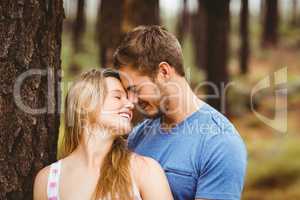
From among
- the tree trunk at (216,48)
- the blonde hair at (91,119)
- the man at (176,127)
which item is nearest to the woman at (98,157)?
the blonde hair at (91,119)

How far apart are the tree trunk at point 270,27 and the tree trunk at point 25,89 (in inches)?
613

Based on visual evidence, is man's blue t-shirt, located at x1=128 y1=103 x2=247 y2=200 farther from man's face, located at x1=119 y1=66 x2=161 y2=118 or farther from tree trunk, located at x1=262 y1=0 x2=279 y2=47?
tree trunk, located at x1=262 y1=0 x2=279 y2=47

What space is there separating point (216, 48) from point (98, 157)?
21.7 feet

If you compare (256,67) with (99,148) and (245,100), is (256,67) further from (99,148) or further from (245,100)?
(99,148)

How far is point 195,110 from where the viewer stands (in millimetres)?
2699

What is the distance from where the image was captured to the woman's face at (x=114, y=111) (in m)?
2.45

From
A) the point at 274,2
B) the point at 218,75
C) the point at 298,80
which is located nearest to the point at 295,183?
the point at 218,75

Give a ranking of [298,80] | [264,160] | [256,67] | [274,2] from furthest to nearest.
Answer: [256,67] → [274,2] → [298,80] → [264,160]

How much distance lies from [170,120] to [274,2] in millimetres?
14916

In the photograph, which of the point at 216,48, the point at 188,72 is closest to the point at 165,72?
the point at 188,72

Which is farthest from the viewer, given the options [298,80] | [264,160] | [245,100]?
[298,80]

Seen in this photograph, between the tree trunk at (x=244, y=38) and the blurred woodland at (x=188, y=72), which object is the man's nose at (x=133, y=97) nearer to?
the blurred woodland at (x=188, y=72)

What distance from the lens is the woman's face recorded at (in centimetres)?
245

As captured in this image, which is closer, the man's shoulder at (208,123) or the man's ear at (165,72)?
the man's shoulder at (208,123)
